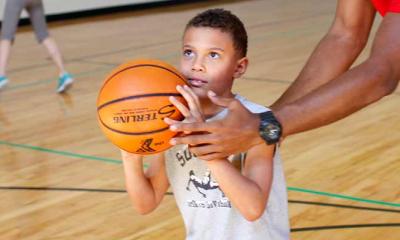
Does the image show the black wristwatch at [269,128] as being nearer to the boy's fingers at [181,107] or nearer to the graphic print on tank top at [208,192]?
the boy's fingers at [181,107]

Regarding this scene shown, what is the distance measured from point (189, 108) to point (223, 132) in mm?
143

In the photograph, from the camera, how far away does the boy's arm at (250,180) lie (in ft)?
6.43

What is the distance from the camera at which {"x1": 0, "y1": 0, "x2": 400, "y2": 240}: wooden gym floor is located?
12.4 ft

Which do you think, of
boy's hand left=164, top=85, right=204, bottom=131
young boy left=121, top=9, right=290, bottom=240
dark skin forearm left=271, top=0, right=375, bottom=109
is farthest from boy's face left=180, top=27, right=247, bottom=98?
dark skin forearm left=271, top=0, right=375, bottom=109

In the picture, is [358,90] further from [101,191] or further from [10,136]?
[10,136]

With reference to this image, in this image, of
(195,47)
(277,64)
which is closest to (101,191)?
(195,47)

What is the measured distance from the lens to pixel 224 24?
2.12 m

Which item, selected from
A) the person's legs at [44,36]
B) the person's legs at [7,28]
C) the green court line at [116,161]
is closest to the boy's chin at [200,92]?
the green court line at [116,161]

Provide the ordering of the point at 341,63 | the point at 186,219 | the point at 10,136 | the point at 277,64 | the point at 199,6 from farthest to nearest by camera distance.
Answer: the point at 199,6, the point at 277,64, the point at 10,136, the point at 341,63, the point at 186,219

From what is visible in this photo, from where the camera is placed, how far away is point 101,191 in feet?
14.3

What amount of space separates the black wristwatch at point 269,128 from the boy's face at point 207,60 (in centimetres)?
23

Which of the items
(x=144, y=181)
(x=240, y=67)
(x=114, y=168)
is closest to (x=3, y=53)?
(x=114, y=168)

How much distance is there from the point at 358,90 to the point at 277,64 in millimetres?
6330

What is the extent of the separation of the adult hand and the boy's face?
8.1 inches
